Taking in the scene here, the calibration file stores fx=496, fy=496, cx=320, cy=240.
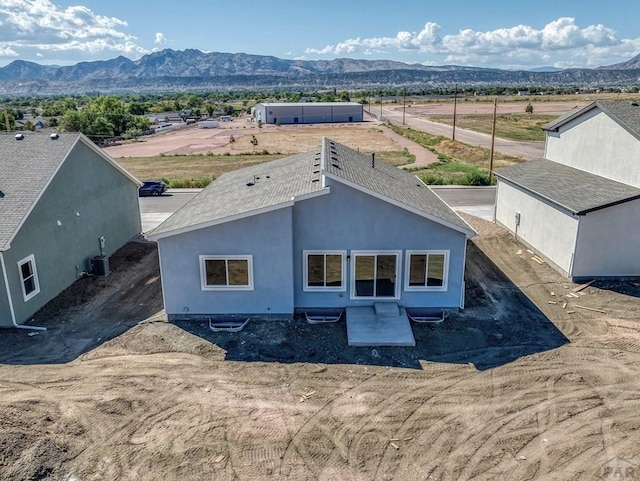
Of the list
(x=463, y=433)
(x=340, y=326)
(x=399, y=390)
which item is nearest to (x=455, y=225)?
(x=340, y=326)

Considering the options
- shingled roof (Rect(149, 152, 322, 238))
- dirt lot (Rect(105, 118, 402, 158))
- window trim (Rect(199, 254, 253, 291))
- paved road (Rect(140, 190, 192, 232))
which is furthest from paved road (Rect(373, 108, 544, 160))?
window trim (Rect(199, 254, 253, 291))

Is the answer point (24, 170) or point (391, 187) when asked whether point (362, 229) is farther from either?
point (24, 170)

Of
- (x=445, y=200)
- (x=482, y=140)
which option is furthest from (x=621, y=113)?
(x=482, y=140)

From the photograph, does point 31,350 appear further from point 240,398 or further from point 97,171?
point 97,171

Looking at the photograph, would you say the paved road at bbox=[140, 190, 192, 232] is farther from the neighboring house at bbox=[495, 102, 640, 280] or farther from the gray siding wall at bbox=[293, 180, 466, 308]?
the neighboring house at bbox=[495, 102, 640, 280]

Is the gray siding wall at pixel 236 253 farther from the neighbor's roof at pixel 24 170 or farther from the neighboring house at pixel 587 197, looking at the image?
the neighboring house at pixel 587 197
